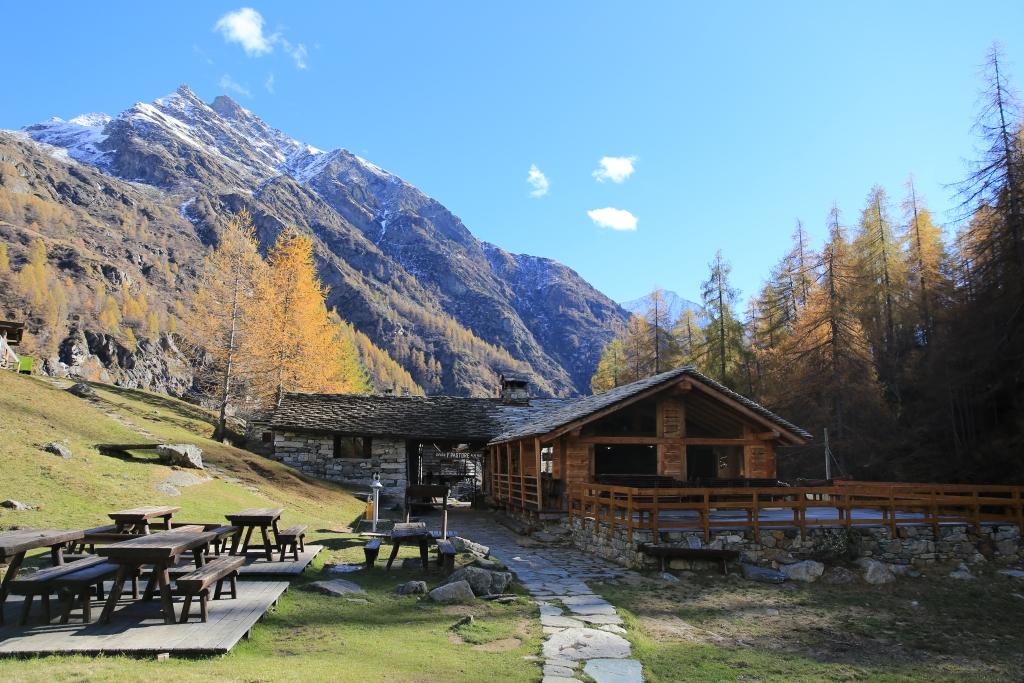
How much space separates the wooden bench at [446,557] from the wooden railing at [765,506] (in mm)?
4109

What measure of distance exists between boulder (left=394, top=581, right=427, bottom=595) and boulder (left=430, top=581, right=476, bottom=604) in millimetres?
307

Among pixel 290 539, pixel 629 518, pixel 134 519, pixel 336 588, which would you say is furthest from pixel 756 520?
pixel 134 519

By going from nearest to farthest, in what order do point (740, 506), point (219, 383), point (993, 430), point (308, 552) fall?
point (308, 552), point (740, 506), point (993, 430), point (219, 383)

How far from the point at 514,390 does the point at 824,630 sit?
886 inches

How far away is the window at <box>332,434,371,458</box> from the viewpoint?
25.5 metres

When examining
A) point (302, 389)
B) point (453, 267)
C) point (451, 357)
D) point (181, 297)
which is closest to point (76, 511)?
point (302, 389)

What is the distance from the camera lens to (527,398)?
30516mm

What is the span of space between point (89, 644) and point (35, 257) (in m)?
102

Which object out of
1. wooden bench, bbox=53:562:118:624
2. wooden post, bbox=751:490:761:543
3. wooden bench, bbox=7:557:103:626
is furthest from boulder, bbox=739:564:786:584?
wooden bench, bbox=7:557:103:626

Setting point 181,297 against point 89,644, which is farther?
point 181,297

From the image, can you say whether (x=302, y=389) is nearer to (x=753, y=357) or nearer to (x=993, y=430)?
(x=753, y=357)

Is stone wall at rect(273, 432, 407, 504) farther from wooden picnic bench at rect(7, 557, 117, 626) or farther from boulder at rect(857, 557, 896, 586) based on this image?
wooden picnic bench at rect(7, 557, 117, 626)

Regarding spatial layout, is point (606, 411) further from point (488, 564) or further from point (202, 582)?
point (202, 582)

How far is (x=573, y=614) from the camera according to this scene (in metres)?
8.45
